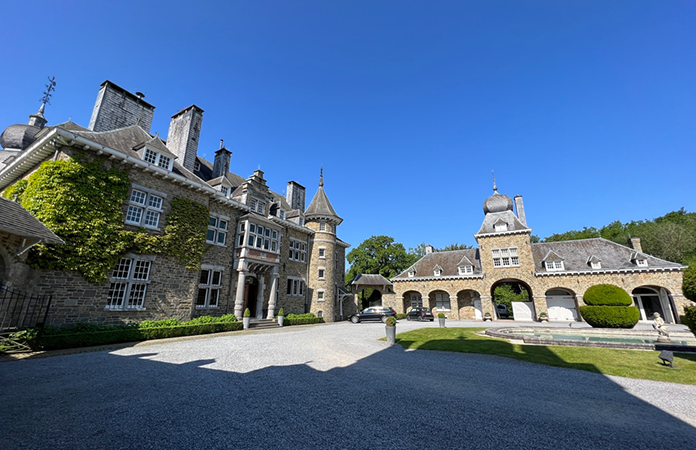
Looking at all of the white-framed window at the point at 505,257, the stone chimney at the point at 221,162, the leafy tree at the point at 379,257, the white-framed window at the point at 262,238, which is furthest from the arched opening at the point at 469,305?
the stone chimney at the point at 221,162

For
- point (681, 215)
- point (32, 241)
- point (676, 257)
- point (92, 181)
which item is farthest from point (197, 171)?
point (681, 215)

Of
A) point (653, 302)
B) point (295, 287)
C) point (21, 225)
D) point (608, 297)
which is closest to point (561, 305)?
point (653, 302)

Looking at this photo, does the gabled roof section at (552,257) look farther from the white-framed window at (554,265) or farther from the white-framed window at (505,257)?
the white-framed window at (505,257)

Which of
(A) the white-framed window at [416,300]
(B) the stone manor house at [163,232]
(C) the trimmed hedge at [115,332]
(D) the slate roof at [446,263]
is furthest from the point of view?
(A) the white-framed window at [416,300]

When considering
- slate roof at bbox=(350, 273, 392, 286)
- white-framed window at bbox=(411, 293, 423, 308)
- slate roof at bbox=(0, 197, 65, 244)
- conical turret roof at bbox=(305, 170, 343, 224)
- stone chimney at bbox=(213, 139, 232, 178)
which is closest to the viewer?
slate roof at bbox=(0, 197, 65, 244)

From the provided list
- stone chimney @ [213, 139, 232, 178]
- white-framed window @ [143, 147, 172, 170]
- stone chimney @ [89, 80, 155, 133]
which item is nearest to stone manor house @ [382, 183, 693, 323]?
stone chimney @ [213, 139, 232, 178]

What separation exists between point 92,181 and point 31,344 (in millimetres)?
7379

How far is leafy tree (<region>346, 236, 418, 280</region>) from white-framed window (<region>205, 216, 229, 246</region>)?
28039 millimetres

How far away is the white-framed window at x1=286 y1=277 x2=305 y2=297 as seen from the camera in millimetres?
25250

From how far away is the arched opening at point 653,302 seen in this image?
26.6m

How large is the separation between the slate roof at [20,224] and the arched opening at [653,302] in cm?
4484

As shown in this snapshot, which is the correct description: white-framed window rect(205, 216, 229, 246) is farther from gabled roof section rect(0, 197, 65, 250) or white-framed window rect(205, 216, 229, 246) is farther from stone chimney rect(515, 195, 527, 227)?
stone chimney rect(515, 195, 527, 227)

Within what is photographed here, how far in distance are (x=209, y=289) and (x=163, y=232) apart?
4.91 metres

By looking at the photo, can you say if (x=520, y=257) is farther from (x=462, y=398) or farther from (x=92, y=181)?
(x=92, y=181)
